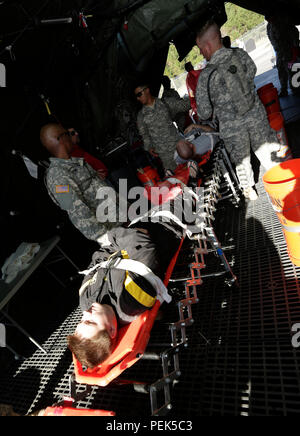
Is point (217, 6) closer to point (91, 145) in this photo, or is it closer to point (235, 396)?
point (91, 145)

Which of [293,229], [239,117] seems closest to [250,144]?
[239,117]

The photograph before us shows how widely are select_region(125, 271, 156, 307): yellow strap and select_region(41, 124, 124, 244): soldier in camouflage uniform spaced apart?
3.87ft

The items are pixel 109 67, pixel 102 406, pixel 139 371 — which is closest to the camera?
pixel 102 406

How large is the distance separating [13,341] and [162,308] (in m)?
2.48

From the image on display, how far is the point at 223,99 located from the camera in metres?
3.04

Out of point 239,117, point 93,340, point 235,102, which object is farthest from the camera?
point 239,117

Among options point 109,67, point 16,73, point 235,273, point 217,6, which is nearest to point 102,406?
point 235,273

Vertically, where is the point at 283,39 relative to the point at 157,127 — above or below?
above

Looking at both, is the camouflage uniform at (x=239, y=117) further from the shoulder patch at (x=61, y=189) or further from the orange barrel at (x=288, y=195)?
the shoulder patch at (x=61, y=189)

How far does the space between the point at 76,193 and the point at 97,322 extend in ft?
5.28

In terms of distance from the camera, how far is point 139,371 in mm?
2188

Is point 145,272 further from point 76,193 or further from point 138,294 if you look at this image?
point 76,193

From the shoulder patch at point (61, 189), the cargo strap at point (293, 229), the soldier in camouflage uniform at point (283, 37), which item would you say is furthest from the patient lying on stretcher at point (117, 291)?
the soldier in camouflage uniform at point (283, 37)
